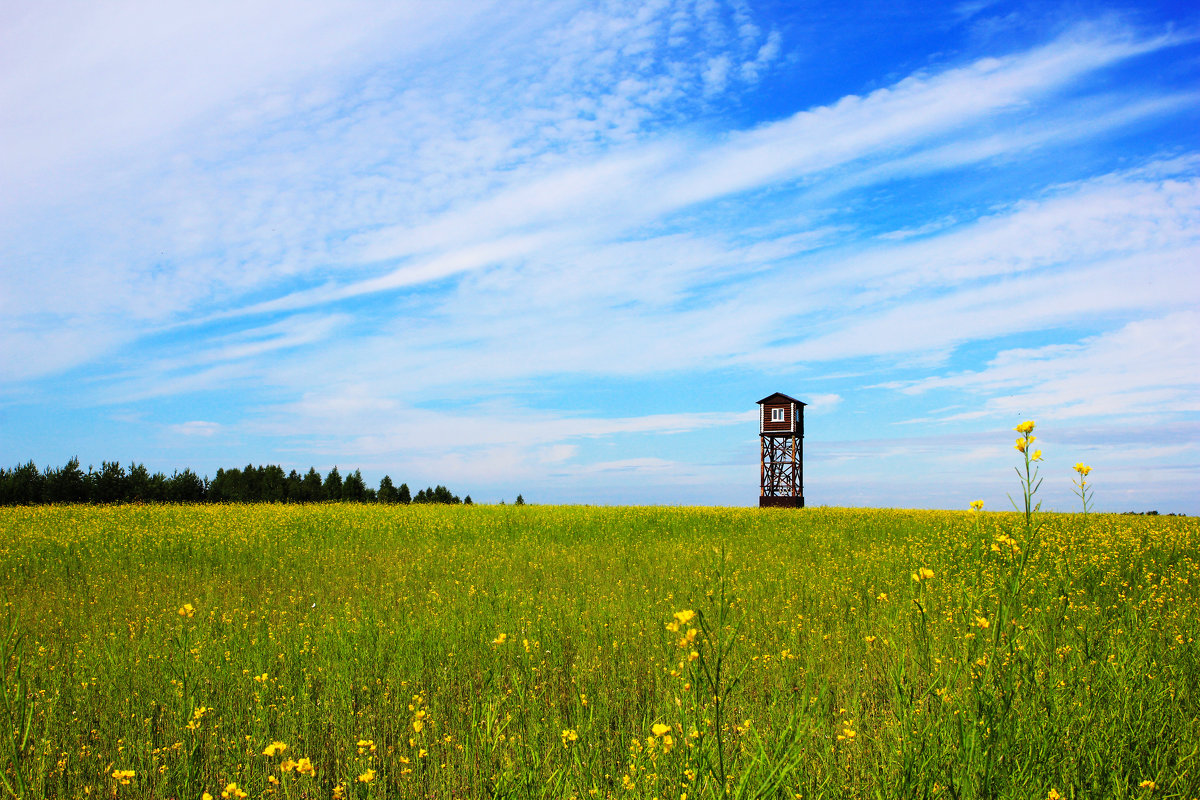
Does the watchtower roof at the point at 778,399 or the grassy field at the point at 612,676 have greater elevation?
the watchtower roof at the point at 778,399

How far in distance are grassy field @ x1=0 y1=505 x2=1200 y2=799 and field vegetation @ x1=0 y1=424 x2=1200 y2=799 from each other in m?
0.03

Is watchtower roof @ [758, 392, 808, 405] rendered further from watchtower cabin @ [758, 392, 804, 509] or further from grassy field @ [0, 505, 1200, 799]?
grassy field @ [0, 505, 1200, 799]

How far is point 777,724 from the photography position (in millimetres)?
3578

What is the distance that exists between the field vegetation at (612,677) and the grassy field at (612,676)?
1.2 inches

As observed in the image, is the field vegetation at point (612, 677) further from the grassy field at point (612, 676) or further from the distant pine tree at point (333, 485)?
the distant pine tree at point (333, 485)

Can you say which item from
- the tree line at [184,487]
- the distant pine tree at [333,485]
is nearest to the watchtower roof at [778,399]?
the tree line at [184,487]

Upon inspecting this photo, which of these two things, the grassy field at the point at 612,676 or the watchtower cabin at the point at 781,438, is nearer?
the grassy field at the point at 612,676

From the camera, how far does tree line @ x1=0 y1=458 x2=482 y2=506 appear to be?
30.5 meters

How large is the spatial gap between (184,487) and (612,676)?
3637cm

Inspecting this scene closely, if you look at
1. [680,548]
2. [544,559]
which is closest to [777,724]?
[544,559]

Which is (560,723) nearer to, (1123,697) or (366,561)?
(1123,697)

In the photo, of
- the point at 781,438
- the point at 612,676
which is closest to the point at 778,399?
the point at 781,438

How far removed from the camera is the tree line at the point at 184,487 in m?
30.5

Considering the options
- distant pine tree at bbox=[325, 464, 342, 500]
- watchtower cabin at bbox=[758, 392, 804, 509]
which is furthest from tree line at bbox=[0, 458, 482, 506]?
watchtower cabin at bbox=[758, 392, 804, 509]
